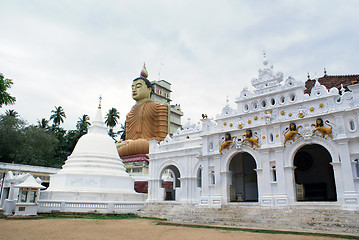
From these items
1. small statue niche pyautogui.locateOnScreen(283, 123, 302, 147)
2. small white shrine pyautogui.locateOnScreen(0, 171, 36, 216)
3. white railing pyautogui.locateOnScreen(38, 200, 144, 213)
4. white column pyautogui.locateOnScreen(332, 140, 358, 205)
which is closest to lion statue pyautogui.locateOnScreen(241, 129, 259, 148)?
small statue niche pyautogui.locateOnScreen(283, 123, 302, 147)

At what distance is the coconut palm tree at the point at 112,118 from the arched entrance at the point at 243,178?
42308mm

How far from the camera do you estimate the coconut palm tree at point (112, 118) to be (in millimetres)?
59438

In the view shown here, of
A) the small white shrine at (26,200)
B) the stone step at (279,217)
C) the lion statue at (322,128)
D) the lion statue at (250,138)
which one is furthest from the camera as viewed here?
the lion statue at (250,138)

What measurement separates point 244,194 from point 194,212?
5.71 m

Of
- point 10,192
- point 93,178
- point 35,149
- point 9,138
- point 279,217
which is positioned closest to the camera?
point 279,217

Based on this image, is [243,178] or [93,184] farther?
[93,184]

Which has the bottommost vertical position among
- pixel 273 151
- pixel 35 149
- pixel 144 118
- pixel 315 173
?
pixel 315 173

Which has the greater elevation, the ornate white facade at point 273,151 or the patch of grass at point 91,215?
the ornate white facade at point 273,151

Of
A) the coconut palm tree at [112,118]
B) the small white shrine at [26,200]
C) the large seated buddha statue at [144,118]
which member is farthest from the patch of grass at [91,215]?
the coconut palm tree at [112,118]

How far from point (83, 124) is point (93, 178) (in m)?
33.7

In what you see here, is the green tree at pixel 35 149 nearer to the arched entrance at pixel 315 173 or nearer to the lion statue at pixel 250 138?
the lion statue at pixel 250 138

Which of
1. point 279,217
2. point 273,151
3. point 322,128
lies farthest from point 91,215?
point 322,128

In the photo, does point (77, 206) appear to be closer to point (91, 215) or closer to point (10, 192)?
point (91, 215)

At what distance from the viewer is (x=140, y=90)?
135 feet
